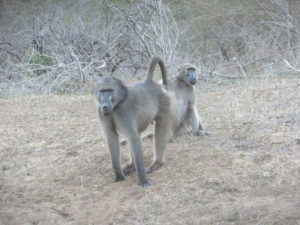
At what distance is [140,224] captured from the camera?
3.63 m

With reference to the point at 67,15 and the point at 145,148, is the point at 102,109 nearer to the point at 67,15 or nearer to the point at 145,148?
the point at 145,148

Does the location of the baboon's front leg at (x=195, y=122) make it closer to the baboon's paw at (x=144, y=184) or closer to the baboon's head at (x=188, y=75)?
the baboon's head at (x=188, y=75)

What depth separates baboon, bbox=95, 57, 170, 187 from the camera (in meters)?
4.38

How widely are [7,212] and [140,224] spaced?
46.8 inches

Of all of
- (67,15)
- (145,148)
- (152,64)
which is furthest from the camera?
(67,15)

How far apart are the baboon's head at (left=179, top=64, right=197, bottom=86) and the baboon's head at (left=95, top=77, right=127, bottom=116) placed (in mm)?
2095

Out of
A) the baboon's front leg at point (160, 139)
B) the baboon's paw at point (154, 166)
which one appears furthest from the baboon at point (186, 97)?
the baboon's paw at point (154, 166)

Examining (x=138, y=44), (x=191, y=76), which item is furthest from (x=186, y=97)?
(x=138, y=44)

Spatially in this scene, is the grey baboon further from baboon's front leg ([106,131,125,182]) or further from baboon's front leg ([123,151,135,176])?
baboon's front leg ([106,131,125,182])

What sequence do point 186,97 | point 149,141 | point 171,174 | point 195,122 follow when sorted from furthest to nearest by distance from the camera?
point 186,97 → point 195,122 → point 149,141 → point 171,174

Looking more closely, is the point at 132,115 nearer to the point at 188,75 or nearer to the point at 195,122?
the point at 195,122

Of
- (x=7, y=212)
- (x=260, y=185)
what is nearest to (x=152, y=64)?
(x=260, y=185)

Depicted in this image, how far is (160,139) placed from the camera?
4.92 metres

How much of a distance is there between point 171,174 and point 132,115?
676 mm
